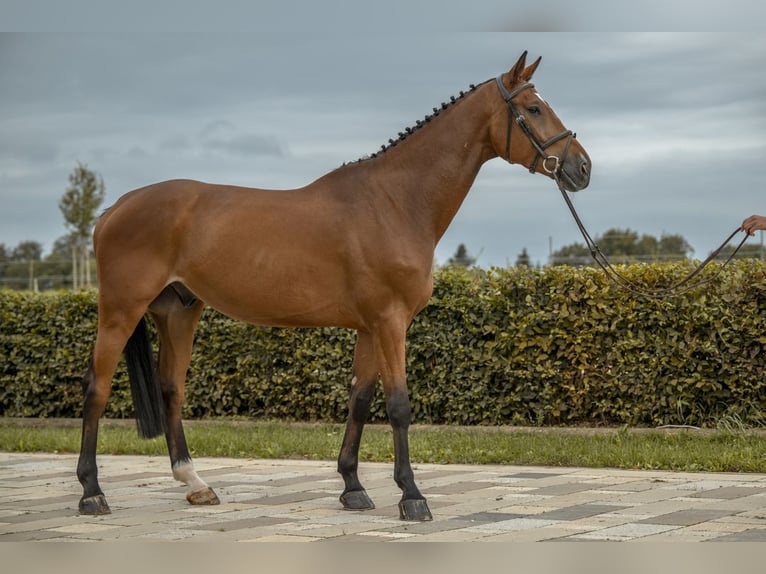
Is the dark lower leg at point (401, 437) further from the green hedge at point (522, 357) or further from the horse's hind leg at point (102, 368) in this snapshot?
the green hedge at point (522, 357)

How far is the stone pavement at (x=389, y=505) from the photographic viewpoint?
5.12 meters

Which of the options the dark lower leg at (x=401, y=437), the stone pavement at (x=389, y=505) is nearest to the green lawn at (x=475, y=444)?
the stone pavement at (x=389, y=505)

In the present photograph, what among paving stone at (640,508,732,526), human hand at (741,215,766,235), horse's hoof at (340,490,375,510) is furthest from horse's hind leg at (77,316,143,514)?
human hand at (741,215,766,235)

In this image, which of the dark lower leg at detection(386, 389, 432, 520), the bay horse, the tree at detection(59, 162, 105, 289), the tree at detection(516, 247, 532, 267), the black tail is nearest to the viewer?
the dark lower leg at detection(386, 389, 432, 520)

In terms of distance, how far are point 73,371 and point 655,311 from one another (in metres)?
6.33

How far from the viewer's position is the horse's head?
5860mm

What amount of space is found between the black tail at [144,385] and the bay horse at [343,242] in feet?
0.91

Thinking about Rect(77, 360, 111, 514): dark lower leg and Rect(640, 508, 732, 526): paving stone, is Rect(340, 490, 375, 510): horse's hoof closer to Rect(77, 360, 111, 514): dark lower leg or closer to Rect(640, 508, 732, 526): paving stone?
Rect(77, 360, 111, 514): dark lower leg

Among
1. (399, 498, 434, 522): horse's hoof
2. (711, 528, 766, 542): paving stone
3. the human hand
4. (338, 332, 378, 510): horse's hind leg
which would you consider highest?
the human hand

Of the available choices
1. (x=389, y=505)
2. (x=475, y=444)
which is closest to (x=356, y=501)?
(x=389, y=505)

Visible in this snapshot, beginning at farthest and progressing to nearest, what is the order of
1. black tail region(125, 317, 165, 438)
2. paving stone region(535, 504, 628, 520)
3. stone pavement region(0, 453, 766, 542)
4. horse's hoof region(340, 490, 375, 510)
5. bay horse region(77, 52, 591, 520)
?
black tail region(125, 317, 165, 438), horse's hoof region(340, 490, 375, 510), bay horse region(77, 52, 591, 520), paving stone region(535, 504, 628, 520), stone pavement region(0, 453, 766, 542)

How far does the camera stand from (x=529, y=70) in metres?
5.95

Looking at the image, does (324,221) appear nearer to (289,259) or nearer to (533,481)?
(289,259)

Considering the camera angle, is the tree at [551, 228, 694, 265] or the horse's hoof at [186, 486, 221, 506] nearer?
the horse's hoof at [186, 486, 221, 506]
